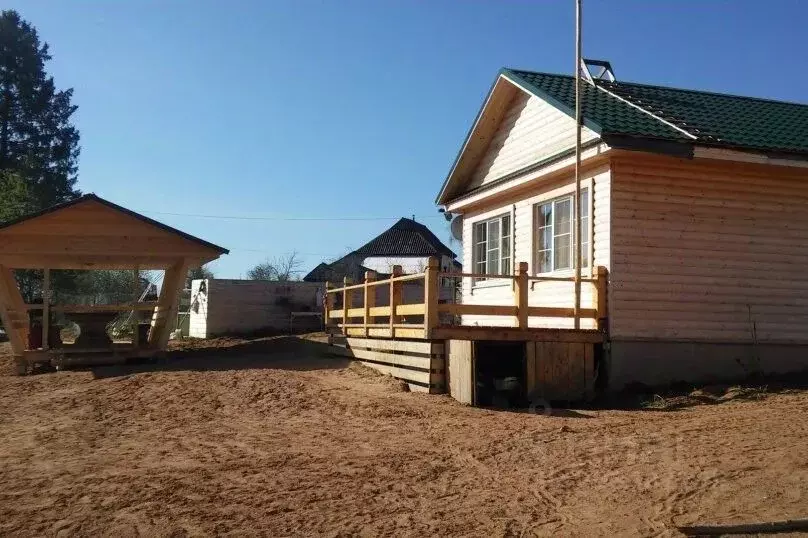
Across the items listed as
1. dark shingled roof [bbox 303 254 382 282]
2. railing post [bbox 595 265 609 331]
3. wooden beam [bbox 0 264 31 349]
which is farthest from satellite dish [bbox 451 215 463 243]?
dark shingled roof [bbox 303 254 382 282]

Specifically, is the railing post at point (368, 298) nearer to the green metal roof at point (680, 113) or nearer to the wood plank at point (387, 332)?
the wood plank at point (387, 332)

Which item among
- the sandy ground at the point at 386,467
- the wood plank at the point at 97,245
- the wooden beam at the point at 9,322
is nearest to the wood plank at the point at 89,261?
the wood plank at the point at 97,245

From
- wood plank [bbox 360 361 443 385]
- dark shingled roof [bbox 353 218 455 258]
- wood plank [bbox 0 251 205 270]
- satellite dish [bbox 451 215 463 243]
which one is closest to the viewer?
wood plank [bbox 360 361 443 385]

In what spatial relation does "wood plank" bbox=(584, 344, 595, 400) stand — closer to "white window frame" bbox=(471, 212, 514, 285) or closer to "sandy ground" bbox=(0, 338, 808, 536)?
"sandy ground" bbox=(0, 338, 808, 536)

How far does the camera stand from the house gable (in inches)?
512

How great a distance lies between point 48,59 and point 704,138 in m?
37.2

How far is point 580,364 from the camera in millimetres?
11039

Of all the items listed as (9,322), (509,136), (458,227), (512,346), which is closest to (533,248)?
(509,136)

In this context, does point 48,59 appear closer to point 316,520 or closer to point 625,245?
point 625,245

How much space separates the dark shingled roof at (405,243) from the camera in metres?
52.8

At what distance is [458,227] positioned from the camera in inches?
682

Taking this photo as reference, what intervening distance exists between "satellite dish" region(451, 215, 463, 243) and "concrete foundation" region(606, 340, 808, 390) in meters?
6.56

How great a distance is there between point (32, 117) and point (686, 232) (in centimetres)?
3577

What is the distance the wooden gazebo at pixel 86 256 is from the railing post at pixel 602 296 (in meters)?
9.38
